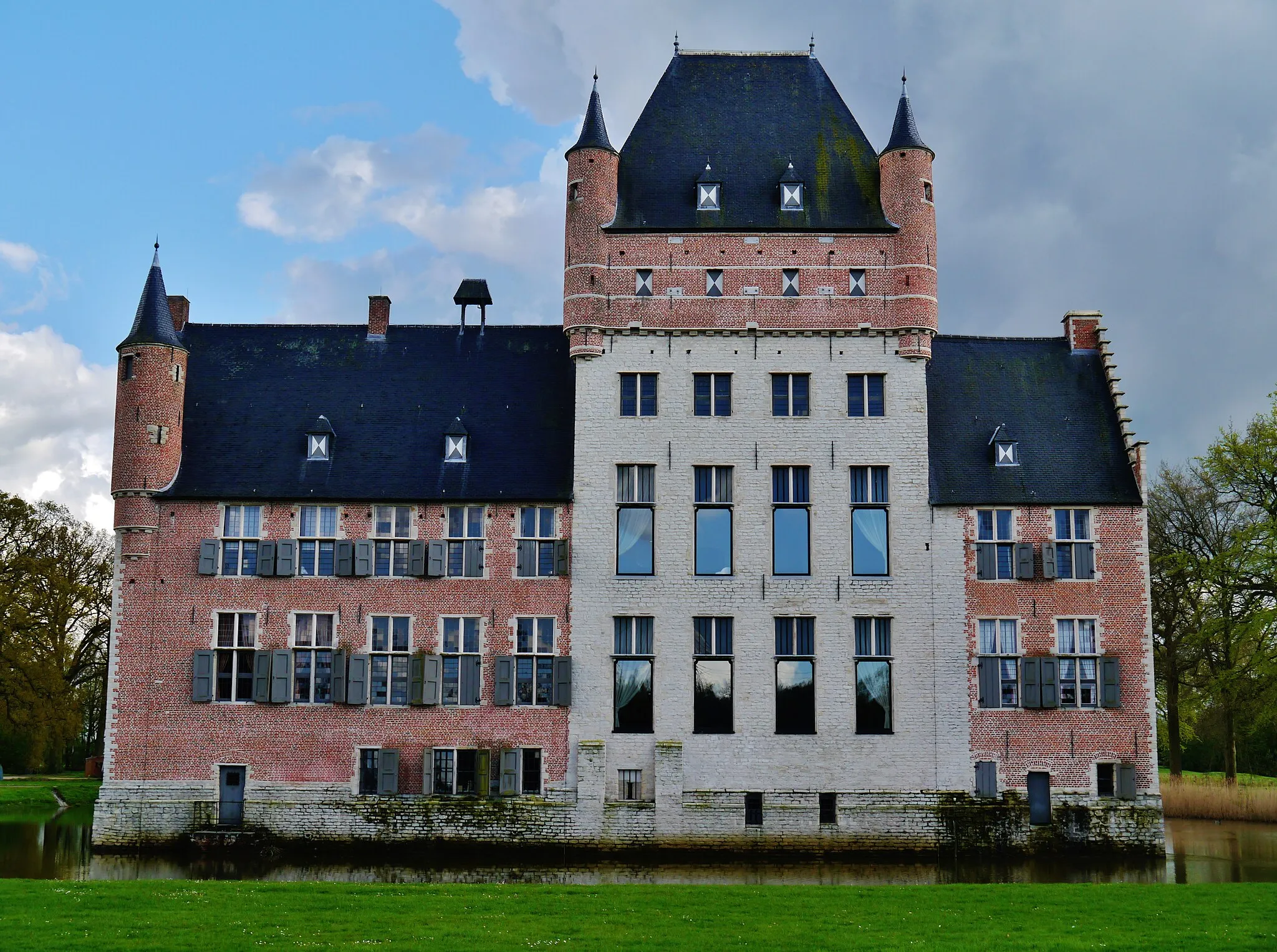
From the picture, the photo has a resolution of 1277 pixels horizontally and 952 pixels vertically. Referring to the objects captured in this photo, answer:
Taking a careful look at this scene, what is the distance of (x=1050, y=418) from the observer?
36.8 m

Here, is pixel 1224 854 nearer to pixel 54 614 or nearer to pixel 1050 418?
pixel 1050 418

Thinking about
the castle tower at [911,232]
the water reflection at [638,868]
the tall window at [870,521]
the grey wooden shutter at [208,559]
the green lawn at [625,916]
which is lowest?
the water reflection at [638,868]

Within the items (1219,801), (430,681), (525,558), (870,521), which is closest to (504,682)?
(430,681)

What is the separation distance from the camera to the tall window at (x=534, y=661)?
3400 centimetres

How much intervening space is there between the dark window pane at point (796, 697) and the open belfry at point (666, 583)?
0.31 ft

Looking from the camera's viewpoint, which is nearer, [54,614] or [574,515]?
[574,515]

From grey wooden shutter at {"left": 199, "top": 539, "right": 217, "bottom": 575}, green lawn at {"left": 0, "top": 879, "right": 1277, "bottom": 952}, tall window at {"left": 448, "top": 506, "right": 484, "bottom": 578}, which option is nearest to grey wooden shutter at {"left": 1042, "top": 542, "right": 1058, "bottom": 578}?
green lawn at {"left": 0, "top": 879, "right": 1277, "bottom": 952}

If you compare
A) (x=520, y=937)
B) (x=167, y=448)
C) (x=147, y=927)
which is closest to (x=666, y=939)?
(x=520, y=937)

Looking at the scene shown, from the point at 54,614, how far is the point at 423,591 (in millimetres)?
25431

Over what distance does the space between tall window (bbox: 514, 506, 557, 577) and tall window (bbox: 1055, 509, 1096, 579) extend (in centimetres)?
1359

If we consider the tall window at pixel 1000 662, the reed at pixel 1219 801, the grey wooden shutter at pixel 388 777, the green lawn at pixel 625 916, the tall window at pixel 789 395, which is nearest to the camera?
the green lawn at pixel 625 916

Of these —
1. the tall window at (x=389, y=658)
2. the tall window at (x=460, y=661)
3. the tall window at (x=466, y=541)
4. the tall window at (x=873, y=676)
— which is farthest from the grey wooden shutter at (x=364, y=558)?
the tall window at (x=873, y=676)

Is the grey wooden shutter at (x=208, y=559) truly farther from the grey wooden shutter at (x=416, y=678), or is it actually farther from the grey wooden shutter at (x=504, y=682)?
the grey wooden shutter at (x=504, y=682)

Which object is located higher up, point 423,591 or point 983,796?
point 423,591
